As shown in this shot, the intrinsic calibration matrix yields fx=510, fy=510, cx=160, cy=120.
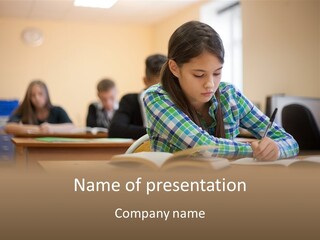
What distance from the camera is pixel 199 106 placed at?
4.09ft

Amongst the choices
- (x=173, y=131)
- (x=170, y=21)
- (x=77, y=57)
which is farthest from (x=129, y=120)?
(x=77, y=57)

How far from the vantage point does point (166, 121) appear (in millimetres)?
1190

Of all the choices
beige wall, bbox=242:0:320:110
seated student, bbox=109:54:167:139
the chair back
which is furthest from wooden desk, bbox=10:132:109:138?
the chair back

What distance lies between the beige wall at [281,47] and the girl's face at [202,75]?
2.79 metres

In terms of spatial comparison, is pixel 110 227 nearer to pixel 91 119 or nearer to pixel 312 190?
pixel 312 190

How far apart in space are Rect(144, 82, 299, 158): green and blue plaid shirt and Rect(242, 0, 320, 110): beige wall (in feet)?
8.55

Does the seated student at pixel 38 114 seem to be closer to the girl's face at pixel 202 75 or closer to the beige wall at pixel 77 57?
the beige wall at pixel 77 57

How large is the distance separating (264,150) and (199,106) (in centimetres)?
21

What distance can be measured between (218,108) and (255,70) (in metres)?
3.41

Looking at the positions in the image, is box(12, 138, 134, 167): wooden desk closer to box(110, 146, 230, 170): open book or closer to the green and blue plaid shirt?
the green and blue plaid shirt

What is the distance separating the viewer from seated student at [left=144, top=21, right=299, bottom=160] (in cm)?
113

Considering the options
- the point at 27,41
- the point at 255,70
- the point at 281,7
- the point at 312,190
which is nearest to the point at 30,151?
the point at 312,190

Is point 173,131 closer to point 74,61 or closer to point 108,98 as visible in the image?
point 108,98

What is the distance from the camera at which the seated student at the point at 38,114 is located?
3.20 m
